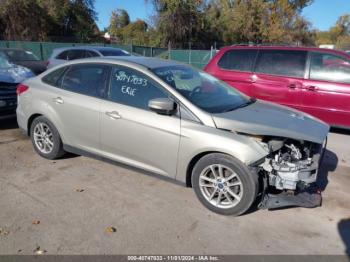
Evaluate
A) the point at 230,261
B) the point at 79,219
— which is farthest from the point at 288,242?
the point at 79,219

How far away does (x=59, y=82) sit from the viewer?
5.00m

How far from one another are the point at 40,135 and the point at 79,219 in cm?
209

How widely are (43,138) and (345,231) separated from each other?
13.7ft

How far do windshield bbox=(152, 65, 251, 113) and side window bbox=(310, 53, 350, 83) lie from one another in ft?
8.84

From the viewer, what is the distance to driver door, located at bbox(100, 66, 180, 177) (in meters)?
3.96

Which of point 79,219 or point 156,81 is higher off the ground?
point 156,81

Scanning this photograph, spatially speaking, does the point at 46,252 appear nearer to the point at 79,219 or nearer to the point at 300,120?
the point at 79,219

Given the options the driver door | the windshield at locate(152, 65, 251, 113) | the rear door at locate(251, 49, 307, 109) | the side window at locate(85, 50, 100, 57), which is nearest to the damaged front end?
the windshield at locate(152, 65, 251, 113)

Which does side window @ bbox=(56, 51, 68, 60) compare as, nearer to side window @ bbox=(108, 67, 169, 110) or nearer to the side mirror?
side window @ bbox=(108, 67, 169, 110)

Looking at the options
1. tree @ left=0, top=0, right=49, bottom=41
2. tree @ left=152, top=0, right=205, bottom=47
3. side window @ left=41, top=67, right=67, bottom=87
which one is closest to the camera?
side window @ left=41, top=67, right=67, bottom=87

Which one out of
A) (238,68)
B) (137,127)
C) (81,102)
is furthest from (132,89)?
(238,68)

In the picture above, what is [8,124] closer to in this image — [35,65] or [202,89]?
[202,89]

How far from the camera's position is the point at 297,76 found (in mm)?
6938

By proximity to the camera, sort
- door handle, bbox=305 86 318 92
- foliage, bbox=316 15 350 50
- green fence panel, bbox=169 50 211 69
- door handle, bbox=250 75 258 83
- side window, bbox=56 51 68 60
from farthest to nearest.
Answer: foliage, bbox=316 15 350 50 < green fence panel, bbox=169 50 211 69 < side window, bbox=56 51 68 60 < door handle, bbox=250 75 258 83 < door handle, bbox=305 86 318 92
